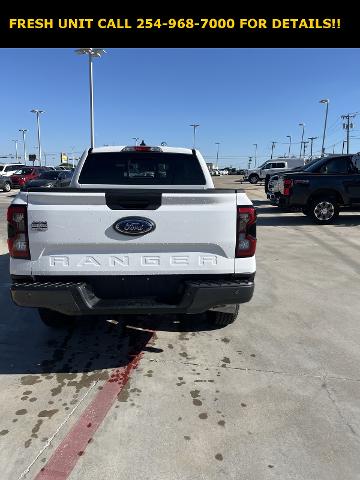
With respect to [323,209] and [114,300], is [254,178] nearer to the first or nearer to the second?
[323,209]

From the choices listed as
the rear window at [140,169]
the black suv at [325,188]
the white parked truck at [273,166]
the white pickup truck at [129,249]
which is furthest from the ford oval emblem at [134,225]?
the white parked truck at [273,166]

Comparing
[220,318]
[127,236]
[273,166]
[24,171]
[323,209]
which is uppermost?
[273,166]

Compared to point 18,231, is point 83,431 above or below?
below

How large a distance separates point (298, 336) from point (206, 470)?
81.9 inches

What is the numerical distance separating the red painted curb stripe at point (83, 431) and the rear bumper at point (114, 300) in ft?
1.95

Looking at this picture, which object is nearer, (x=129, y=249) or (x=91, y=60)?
(x=129, y=249)

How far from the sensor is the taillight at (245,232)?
119 inches

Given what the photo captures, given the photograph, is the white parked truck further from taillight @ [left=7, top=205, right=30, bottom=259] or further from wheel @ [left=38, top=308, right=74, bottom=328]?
taillight @ [left=7, top=205, right=30, bottom=259]

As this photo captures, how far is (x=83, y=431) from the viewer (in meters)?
2.52

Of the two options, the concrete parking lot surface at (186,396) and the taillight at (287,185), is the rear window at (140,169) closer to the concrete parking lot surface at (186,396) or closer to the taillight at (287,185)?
the concrete parking lot surface at (186,396)

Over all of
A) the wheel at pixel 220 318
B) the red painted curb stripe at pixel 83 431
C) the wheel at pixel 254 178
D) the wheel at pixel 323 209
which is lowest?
the red painted curb stripe at pixel 83 431

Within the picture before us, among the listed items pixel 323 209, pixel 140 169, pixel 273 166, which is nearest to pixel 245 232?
pixel 140 169

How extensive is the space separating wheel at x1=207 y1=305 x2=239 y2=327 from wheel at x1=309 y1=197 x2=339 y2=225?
8.06 m

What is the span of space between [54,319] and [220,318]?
67.7 inches
